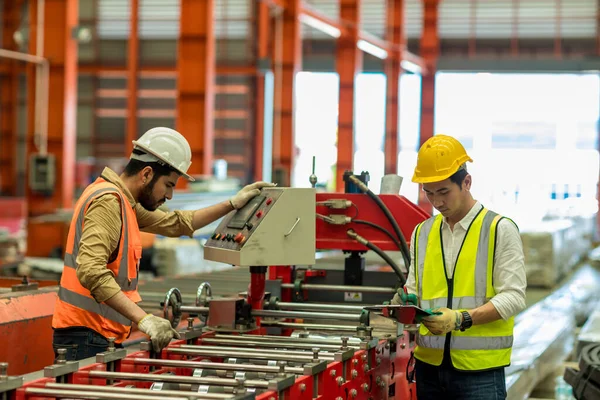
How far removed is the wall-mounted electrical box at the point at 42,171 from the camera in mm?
14600

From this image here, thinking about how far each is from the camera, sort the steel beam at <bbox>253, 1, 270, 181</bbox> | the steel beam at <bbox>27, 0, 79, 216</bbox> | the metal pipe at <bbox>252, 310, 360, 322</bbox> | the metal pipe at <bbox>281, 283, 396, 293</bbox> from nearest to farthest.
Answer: the metal pipe at <bbox>252, 310, 360, 322</bbox> → the metal pipe at <bbox>281, 283, 396, 293</bbox> → the steel beam at <bbox>27, 0, 79, 216</bbox> → the steel beam at <bbox>253, 1, 270, 181</bbox>

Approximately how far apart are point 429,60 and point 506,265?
25.5 m

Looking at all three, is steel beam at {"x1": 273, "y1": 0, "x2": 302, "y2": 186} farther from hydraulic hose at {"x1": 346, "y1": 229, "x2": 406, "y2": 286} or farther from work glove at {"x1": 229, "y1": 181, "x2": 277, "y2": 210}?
work glove at {"x1": 229, "y1": 181, "x2": 277, "y2": 210}

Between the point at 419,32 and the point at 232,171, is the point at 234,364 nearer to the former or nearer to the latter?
the point at 232,171

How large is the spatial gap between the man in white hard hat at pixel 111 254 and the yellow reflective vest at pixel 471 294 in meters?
1.19

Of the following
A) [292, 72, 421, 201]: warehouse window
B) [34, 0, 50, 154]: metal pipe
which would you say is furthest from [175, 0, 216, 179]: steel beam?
[292, 72, 421, 201]: warehouse window

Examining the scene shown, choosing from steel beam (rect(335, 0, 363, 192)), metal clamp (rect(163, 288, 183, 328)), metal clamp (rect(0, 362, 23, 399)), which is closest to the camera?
metal clamp (rect(0, 362, 23, 399))

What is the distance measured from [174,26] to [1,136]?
808cm

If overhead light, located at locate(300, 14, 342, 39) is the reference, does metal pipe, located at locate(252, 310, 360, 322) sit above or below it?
below

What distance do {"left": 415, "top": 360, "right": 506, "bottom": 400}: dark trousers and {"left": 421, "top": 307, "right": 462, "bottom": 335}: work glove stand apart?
1.02 ft

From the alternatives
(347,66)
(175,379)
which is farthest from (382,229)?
(347,66)

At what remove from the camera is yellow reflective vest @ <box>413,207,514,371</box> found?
3.61 m

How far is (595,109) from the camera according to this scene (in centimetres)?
2780

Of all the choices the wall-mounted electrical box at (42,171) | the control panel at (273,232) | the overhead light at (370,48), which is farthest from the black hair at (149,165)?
the overhead light at (370,48)
